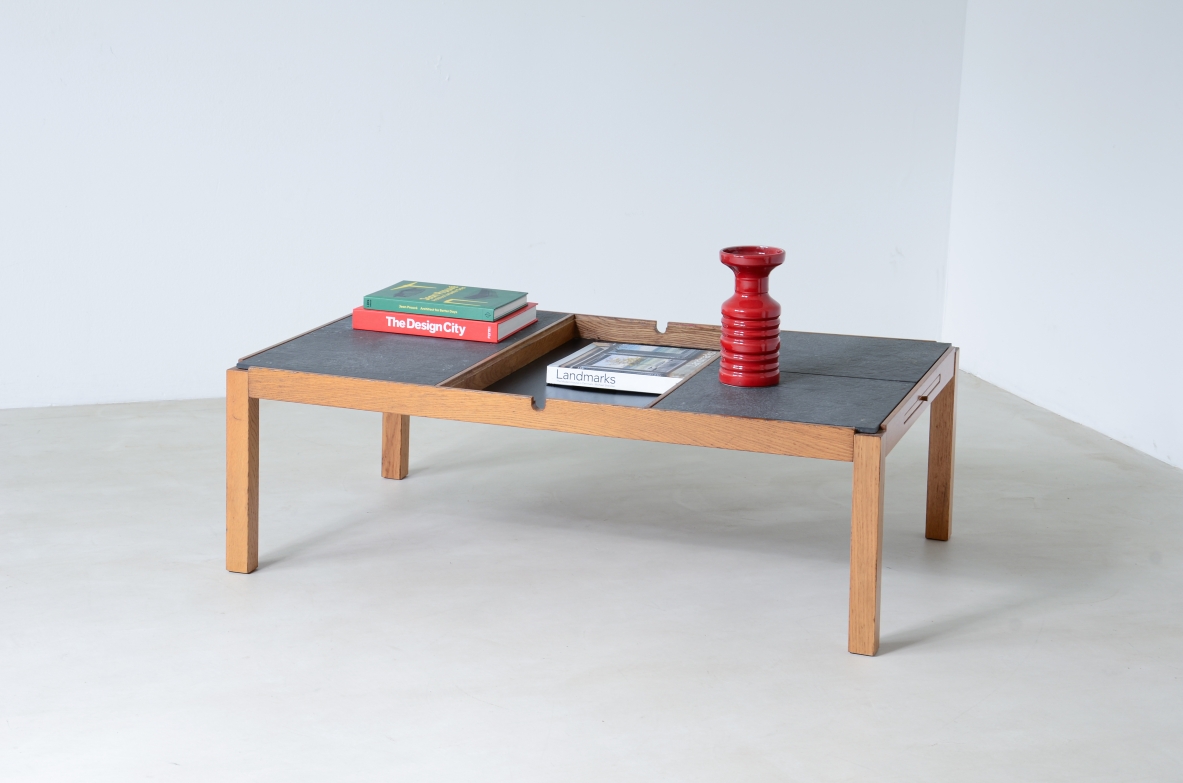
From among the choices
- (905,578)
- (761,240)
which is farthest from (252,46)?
(905,578)

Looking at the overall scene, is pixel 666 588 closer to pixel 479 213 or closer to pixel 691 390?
pixel 691 390

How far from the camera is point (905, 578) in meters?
2.24

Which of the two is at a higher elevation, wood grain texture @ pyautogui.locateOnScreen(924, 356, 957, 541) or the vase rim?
the vase rim

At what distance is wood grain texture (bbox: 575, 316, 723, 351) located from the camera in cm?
247

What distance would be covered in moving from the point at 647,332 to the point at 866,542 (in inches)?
32.3

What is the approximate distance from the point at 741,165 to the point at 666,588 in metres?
1.97

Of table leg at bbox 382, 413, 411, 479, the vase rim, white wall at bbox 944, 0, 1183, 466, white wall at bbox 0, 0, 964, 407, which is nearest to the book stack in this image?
table leg at bbox 382, 413, 411, 479

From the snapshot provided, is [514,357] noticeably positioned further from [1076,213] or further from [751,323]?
[1076,213]

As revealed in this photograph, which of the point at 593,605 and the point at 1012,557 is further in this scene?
the point at 1012,557

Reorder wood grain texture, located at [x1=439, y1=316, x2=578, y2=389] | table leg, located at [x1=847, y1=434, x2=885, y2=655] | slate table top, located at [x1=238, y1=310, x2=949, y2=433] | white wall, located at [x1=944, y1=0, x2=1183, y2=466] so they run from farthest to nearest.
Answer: white wall, located at [x1=944, y1=0, x2=1183, y2=466] < wood grain texture, located at [x1=439, y1=316, x2=578, y2=389] < slate table top, located at [x1=238, y1=310, x2=949, y2=433] < table leg, located at [x1=847, y1=434, x2=885, y2=655]

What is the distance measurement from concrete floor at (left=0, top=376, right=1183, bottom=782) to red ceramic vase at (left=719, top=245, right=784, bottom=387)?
1.32 feet

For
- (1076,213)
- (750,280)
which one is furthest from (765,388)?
(1076,213)

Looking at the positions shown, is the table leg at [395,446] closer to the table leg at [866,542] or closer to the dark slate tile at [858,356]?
the dark slate tile at [858,356]

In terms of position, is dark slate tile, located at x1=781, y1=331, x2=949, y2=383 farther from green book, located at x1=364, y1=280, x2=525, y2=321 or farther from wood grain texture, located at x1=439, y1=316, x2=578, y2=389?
green book, located at x1=364, y1=280, x2=525, y2=321
